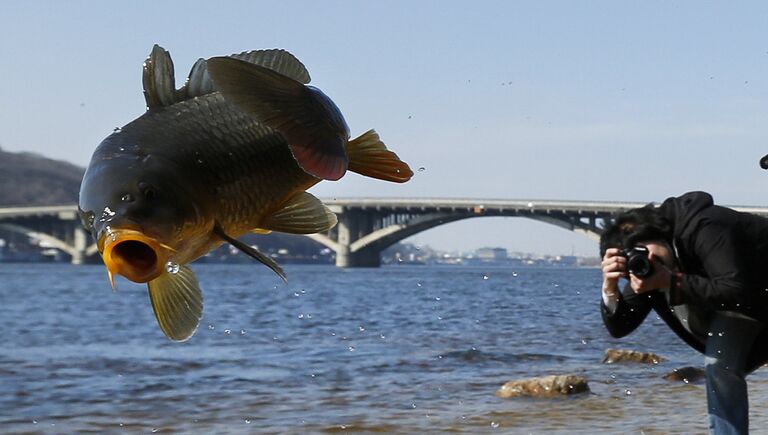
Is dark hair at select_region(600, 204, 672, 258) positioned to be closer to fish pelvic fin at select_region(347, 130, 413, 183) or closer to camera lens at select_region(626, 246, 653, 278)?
camera lens at select_region(626, 246, 653, 278)

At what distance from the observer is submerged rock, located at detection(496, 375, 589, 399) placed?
15.7m

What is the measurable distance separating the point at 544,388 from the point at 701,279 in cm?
1073

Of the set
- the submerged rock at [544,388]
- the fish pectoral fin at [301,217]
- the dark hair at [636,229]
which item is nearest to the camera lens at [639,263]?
the dark hair at [636,229]

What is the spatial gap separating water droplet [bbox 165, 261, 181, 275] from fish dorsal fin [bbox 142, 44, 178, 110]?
0.23 meters

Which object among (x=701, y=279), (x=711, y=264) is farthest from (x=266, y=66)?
(x=711, y=264)

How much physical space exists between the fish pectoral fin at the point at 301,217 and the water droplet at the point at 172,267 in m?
0.15

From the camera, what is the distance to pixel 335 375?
19234mm

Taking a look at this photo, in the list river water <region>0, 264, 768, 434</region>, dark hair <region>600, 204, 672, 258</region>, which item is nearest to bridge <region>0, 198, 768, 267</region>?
dark hair <region>600, 204, 672, 258</region>

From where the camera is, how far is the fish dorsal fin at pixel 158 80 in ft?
5.00

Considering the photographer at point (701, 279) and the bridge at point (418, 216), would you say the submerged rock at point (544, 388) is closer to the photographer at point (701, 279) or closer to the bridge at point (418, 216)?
the bridge at point (418, 216)

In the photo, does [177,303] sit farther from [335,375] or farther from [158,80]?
[335,375]

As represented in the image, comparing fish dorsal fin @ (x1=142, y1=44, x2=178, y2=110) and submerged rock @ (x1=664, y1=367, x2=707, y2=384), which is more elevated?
fish dorsal fin @ (x1=142, y1=44, x2=178, y2=110)

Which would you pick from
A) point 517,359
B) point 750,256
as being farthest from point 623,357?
Result: point 750,256

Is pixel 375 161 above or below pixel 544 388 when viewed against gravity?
above
